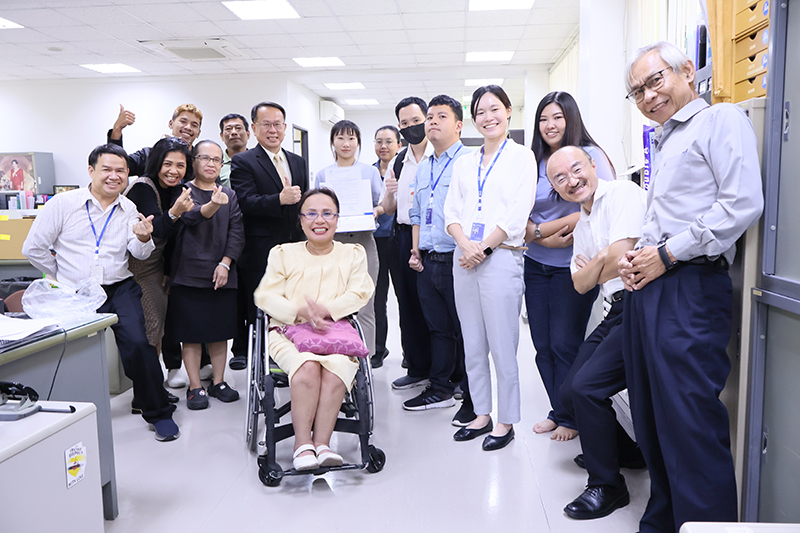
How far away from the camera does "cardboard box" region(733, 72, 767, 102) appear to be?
1.66 metres

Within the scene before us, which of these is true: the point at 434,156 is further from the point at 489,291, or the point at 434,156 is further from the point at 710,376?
the point at 710,376

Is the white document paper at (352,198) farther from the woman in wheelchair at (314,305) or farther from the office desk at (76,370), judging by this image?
the office desk at (76,370)

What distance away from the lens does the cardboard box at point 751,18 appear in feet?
5.35

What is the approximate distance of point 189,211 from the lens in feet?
9.59

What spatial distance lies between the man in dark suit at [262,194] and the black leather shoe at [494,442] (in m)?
1.58

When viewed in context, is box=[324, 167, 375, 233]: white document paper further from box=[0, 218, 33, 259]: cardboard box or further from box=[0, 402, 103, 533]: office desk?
box=[0, 218, 33, 259]: cardboard box

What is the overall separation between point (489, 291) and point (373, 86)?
27.4 feet

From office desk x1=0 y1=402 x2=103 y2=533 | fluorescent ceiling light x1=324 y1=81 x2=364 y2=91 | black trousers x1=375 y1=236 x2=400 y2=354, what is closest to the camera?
office desk x1=0 y1=402 x2=103 y2=533

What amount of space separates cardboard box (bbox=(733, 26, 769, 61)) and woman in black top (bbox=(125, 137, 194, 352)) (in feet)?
8.50

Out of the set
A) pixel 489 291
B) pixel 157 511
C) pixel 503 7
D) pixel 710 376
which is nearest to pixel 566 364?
pixel 489 291

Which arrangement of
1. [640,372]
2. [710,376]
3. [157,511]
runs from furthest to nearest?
[157,511] < [640,372] < [710,376]

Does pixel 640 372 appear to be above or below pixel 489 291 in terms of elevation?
below

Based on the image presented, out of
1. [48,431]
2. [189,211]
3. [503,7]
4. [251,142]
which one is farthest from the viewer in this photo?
[251,142]

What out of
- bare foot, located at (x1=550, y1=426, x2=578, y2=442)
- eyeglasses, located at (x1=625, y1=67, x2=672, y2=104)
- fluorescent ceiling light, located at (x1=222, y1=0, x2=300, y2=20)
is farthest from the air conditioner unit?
eyeglasses, located at (x1=625, y1=67, x2=672, y2=104)
